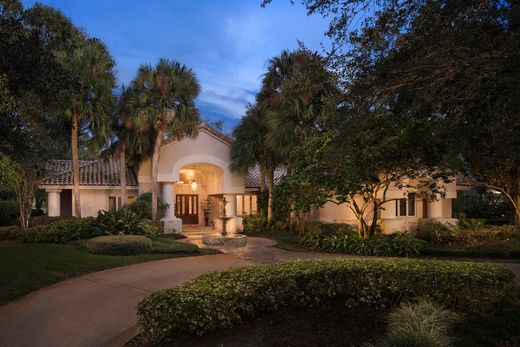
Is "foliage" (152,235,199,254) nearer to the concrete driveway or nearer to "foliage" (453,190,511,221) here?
the concrete driveway

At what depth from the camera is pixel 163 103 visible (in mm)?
21891

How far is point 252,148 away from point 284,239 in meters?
5.59

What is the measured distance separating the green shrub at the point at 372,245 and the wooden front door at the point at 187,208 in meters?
12.2

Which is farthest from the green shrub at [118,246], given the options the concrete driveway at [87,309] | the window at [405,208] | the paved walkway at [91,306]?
the window at [405,208]

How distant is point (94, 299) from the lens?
922 centimetres

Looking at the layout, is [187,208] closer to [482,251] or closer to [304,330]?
[482,251]

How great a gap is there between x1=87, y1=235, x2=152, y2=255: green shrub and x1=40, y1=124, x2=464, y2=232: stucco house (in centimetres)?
659

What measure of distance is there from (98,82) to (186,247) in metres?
10.1

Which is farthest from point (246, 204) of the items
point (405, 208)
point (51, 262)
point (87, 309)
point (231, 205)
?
point (87, 309)

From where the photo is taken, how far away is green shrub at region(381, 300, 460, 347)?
4.94m

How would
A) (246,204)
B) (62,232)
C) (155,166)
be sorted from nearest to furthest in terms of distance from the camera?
1. (62,232)
2. (155,166)
3. (246,204)

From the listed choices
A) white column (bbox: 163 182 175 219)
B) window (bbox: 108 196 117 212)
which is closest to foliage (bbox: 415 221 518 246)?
white column (bbox: 163 182 175 219)

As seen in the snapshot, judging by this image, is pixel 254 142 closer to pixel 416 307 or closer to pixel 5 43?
pixel 5 43

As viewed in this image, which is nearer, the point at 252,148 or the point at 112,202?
the point at 252,148
